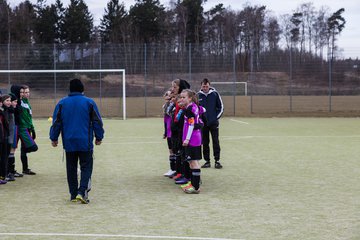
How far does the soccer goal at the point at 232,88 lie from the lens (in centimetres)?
2969

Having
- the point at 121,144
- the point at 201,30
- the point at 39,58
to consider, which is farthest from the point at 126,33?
the point at 121,144

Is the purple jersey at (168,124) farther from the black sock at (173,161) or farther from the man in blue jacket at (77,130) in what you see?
the man in blue jacket at (77,130)

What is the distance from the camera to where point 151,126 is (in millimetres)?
21547

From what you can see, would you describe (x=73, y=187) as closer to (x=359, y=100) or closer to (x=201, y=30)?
(x=359, y=100)

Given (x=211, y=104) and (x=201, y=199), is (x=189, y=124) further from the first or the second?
(x=211, y=104)

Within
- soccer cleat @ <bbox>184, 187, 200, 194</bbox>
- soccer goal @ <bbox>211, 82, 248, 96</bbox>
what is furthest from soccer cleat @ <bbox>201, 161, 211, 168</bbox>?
soccer goal @ <bbox>211, 82, 248, 96</bbox>

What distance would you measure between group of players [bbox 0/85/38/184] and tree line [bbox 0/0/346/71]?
164ft

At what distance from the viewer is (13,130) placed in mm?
9453

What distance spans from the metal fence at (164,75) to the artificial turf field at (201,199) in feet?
49.3

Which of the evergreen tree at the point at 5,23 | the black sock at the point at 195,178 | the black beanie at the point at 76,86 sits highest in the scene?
the evergreen tree at the point at 5,23

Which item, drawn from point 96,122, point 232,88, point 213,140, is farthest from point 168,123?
point 232,88

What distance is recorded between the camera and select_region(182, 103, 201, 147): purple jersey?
8.44m

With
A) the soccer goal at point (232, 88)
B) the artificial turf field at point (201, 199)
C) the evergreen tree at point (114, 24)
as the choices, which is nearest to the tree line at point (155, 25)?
the evergreen tree at point (114, 24)

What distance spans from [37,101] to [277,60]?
12.2 m
